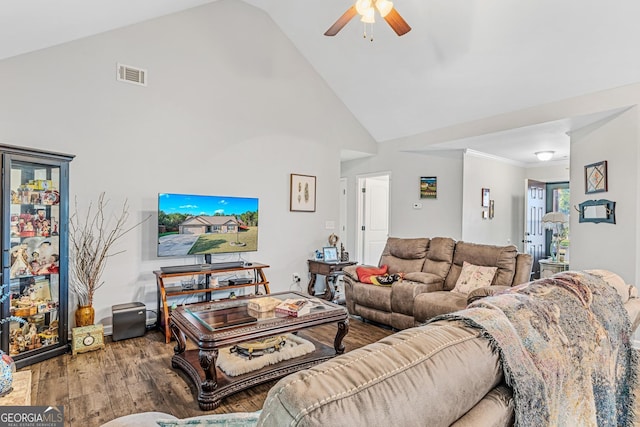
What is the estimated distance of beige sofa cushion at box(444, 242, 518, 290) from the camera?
358 centimetres

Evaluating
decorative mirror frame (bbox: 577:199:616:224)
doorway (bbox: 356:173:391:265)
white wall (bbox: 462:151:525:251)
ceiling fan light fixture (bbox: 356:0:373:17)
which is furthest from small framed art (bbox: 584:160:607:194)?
doorway (bbox: 356:173:391:265)

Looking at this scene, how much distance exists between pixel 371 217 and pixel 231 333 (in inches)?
186

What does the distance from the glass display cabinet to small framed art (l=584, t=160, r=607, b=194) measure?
528 cm

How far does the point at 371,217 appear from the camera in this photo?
6812mm

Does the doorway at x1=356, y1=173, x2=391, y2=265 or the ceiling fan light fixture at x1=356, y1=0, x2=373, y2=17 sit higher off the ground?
the ceiling fan light fixture at x1=356, y1=0, x2=373, y2=17

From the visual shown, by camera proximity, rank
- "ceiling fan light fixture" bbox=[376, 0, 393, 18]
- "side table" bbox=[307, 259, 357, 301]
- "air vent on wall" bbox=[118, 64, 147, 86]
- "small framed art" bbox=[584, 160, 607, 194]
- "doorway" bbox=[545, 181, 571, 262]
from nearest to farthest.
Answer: "ceiling fan light fixture" bbox=[376, 0, 393, 18], "small framed art" bbox=[584, 160, 607, 194], "air vent on wall" bbox=[118, 64, 147, 86], "side table" bbox=[307, 259, 357, 301], "doorway" bbox=[545, 181, 571, 262]

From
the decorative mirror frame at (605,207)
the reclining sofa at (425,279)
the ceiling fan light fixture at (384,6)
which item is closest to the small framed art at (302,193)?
the reclining sofa at (425,279)

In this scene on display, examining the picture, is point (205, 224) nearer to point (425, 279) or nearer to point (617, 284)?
point (425, 279)

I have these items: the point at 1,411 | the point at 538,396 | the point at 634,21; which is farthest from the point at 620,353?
the point at 634,21

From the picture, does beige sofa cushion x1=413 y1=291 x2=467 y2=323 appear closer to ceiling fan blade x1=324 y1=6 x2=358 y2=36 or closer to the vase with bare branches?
ceiling fan blade x1=324 y1=6 x2=358 y2=36

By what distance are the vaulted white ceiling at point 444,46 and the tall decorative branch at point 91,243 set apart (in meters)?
1.59

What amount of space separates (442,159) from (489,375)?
5.32 metres

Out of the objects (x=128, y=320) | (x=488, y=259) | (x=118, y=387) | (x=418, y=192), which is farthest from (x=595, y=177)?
(x=128, y=320)

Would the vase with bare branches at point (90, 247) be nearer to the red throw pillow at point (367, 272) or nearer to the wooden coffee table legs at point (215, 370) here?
the wooden coffee table legs at point (215, 370)
